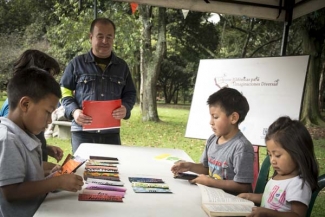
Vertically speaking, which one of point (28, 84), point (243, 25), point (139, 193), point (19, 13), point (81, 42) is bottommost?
point (139, 193)

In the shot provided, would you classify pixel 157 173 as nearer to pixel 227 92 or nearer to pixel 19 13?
pixel 227 92

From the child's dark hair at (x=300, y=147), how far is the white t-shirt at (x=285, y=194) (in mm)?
46

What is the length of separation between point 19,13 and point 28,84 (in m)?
9.96

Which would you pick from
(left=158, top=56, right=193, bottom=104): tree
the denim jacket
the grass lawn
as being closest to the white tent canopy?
the denim jacket

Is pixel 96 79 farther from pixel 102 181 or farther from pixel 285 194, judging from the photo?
pixel 285 194

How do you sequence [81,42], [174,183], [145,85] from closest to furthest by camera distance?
1. [174,183]
2. [81,42]
3. [145,85]

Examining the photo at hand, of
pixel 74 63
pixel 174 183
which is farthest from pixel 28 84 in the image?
pixel 74 63

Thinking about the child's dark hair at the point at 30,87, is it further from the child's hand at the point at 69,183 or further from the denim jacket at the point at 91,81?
the denim jacket at the point at 91,81

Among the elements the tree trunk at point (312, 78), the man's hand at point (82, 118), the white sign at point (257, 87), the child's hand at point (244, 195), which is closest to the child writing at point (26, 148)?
the child's hand at point (244, 195)

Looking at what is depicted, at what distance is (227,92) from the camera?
7.15 feet

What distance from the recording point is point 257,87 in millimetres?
3338

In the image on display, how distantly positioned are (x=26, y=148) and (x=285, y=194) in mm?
1221

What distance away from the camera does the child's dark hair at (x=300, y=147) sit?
1.60m

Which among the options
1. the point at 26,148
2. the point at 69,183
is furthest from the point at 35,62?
the point at 69,183
